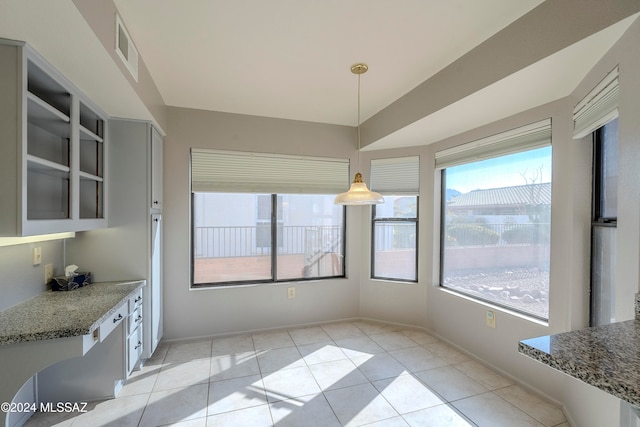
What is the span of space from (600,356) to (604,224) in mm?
1376

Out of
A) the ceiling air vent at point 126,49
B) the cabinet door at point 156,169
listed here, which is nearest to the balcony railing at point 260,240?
the cabinet door at point 156,169

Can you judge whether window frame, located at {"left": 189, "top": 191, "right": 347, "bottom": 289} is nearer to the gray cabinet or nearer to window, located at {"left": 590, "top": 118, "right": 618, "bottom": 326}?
the gray cabinet

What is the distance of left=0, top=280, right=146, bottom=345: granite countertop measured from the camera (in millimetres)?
1544

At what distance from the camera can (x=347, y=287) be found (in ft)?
12.8

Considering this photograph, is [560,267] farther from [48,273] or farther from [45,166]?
[48,273]

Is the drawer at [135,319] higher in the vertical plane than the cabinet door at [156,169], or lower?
lower

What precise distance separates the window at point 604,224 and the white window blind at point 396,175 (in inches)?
69.0

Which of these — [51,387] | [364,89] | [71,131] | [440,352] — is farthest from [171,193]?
[440,352]

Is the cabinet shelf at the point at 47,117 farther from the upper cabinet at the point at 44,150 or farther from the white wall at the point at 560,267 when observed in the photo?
the white wall at the point at 560,267

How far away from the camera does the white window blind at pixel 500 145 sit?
7.71 ft

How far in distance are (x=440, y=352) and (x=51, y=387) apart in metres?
3.35

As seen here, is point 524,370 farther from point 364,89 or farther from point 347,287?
point 364,89

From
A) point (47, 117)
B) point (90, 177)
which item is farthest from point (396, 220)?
point (47, 117)

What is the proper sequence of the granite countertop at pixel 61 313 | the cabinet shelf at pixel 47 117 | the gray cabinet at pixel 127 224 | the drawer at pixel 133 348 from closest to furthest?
the granite countertop at pixel 61 313 < the cabinet shelf at pixel 47 117 < the drawer at pixel 133 348 < the gray cabinet at pixel 127 224
